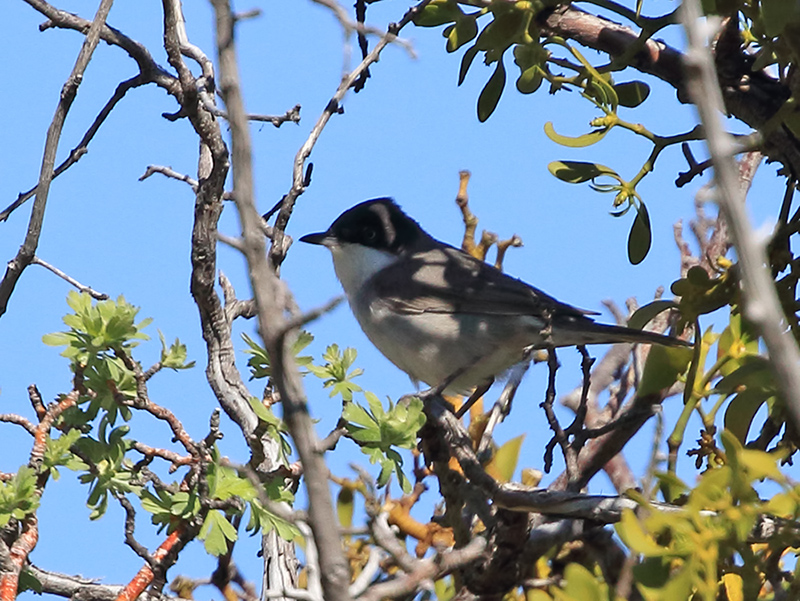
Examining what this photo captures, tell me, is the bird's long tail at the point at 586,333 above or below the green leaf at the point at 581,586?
above

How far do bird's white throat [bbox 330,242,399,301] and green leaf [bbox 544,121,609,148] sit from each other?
2.72m

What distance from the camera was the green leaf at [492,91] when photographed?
259cm

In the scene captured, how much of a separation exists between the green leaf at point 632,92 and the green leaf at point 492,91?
28 cm

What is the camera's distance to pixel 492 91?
102 inches

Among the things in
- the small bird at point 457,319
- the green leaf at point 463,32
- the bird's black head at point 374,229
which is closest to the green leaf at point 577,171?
the green leaf at point 463,32

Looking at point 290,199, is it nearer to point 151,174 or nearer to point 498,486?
point 151,174

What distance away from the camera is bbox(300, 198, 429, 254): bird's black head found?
533cm

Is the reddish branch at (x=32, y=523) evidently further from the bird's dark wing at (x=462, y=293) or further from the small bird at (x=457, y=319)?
the bird's dark wing at (x=462, y=293)

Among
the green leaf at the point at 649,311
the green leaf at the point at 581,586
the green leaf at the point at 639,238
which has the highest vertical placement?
the green leaf at the point at 639,238

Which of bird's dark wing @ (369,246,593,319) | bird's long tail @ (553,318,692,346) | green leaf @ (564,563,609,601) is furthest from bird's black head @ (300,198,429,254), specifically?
green leaf @ (564,563,609,601)

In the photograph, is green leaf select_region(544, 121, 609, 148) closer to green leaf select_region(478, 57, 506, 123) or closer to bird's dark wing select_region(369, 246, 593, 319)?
green leaf select_region(478, 57, 506, 123)

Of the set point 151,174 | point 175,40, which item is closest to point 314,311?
point 175,40

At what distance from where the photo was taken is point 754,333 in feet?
7.79

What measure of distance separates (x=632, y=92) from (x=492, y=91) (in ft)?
1.10
